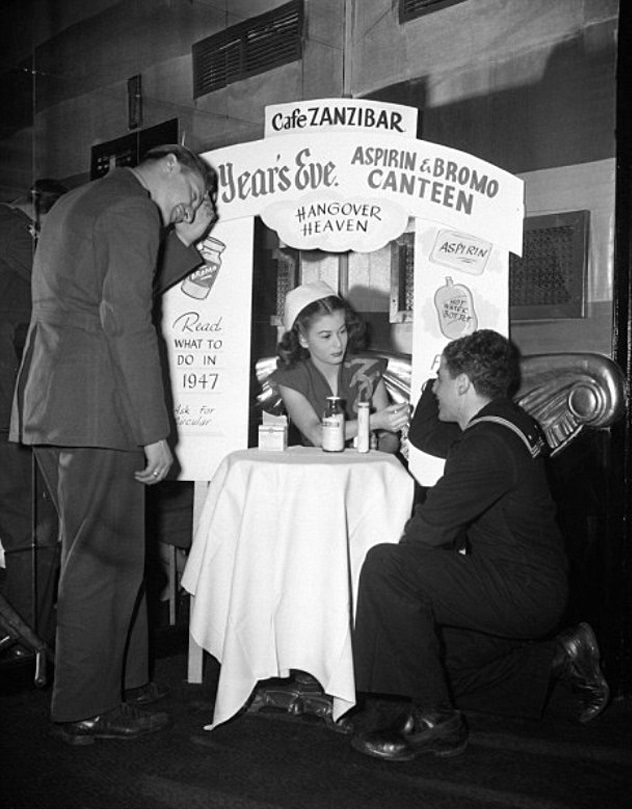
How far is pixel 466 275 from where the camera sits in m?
3.07

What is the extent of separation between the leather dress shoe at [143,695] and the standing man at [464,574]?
0.75m

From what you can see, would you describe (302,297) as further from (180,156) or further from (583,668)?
(583,668)

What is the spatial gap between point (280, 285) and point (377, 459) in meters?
1.03

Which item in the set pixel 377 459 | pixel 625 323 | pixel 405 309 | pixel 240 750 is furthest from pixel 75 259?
pixel 625 323

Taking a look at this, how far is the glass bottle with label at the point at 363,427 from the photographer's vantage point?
290cm

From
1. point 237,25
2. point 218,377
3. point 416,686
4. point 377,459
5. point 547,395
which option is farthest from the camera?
point 237,25

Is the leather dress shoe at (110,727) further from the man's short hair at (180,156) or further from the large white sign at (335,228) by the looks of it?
the man's short hair at (180,156)

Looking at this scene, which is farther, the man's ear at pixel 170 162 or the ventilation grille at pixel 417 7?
the ventilation grille at pixel 417 7

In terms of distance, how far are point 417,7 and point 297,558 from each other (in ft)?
6.85

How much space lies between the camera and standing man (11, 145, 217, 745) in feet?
8.06

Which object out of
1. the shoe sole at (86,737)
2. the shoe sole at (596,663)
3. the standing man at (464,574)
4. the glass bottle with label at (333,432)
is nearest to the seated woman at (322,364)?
the glass bottle with label at (333,432)

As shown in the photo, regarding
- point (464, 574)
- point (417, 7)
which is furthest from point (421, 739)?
point (417, 7)

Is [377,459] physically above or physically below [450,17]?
below

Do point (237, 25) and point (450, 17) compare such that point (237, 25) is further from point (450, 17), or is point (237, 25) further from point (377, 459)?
point (377, 459)
